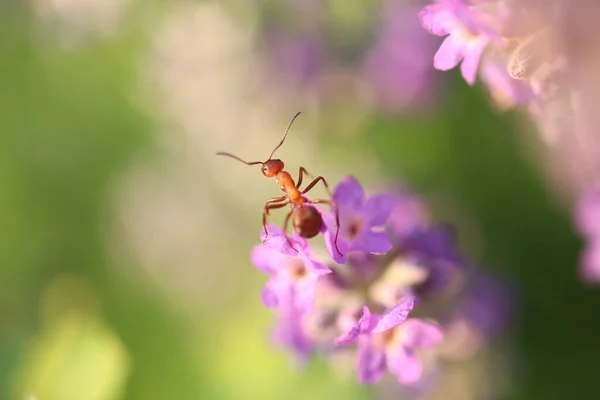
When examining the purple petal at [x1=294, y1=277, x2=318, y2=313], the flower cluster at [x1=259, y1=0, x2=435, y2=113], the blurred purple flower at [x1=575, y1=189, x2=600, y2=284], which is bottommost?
the purple petal at [x1=294, y1=277, x2=318, y2=313]

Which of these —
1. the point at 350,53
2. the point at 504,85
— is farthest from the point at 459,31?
the point at 350,53

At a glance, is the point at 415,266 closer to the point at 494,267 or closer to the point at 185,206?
the point at 494,267

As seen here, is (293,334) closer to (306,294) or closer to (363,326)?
(306,294)

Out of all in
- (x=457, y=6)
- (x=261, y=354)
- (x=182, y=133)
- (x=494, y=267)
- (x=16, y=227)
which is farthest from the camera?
(x=16, y=227)

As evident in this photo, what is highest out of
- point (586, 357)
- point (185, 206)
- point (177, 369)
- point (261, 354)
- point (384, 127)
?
point (384, 127)

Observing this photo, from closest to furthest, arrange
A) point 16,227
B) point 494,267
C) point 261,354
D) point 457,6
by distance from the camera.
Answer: point 457,6
point 494,267
point 261,354
point 16,227

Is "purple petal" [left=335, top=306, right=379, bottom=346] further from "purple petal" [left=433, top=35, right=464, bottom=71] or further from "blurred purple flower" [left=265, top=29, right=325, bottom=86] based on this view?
"blurred purple flower" [left=265, top=29, right=325, bottom=86]

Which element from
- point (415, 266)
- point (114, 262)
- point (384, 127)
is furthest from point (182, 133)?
point (415, 266)

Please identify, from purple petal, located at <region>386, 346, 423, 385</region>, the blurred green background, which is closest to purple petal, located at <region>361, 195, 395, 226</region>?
purple petal, located at <region>386, 346, 423, 385</region>
